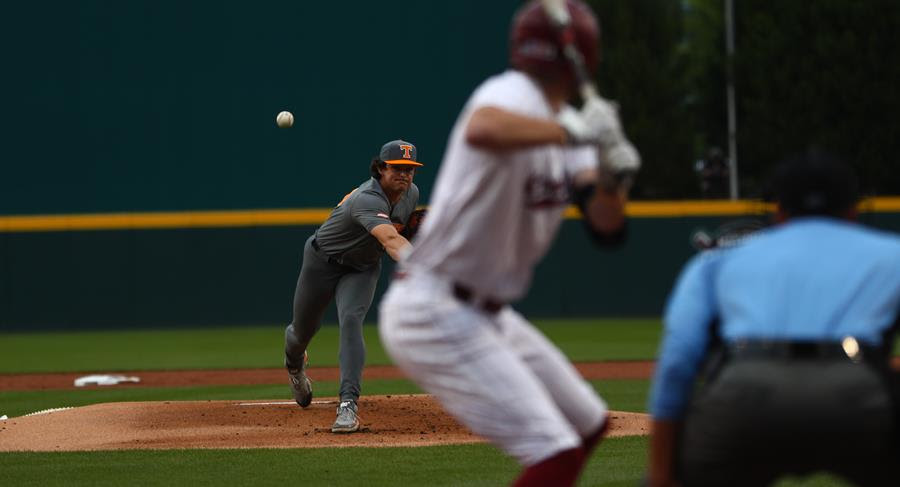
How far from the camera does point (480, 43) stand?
81.7 ft

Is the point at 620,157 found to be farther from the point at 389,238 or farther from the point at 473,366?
the point at 389,238

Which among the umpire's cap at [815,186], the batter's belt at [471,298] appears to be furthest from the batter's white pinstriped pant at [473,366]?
the umpire's cap at [815,186]

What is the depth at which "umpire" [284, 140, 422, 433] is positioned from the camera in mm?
8688

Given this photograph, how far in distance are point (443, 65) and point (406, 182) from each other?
16.2 meters

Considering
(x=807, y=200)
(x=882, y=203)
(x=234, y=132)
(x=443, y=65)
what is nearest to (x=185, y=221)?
(x=234, y=132)

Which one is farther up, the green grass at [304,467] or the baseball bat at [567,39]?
the baseball bat at [567,39]

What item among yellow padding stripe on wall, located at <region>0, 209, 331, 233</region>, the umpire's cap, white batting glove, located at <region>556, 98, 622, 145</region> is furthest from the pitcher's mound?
yellow padding stripe on wall, located at <region>0, 209, 331, 233</region>

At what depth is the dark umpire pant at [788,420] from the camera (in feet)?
10.6

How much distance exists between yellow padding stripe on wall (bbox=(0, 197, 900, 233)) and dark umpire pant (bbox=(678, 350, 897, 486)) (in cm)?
1630

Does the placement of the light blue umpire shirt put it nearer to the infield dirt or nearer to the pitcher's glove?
the infield dirt

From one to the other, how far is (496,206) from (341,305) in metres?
5.10

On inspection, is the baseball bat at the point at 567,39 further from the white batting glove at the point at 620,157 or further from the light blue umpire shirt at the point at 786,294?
the light blue umpire shirt at the point at 786,294

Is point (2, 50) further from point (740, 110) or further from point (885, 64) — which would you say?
point (885, 64)

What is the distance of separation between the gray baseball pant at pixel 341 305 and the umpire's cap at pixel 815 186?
18.0ft
